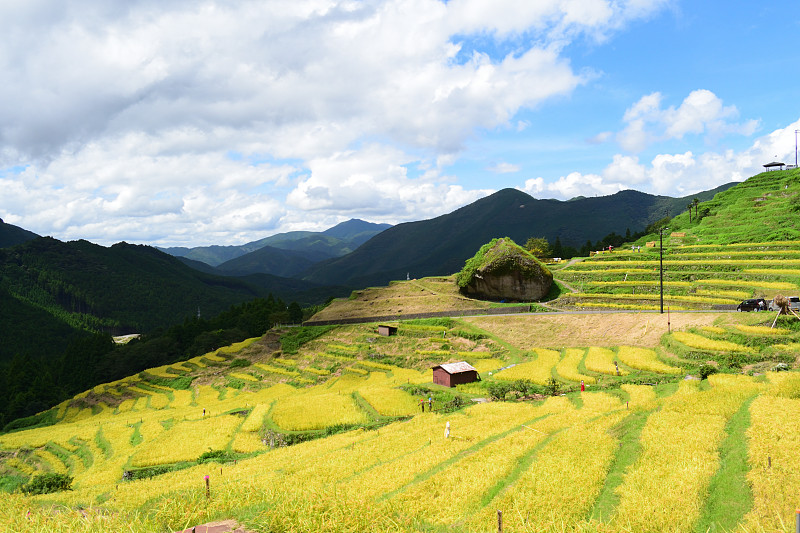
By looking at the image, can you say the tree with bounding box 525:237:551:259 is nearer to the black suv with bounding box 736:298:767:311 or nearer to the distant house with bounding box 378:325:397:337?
the distant house with bounding box 378:325:397:337

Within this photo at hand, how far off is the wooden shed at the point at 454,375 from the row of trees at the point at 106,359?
7477cm

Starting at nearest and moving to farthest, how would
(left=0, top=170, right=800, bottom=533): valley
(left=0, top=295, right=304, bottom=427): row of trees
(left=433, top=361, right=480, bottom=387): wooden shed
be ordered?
1. (left=0, top=170, right=800, bottom=533): valley
2. (left=433, top=361, right=480, bottom=387): wooden shed
3. (left=0, top=295, right=304, bottom=427): row of trees

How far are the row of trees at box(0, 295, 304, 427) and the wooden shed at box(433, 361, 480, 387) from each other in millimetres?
74766

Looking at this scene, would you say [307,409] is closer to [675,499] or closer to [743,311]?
[675,499]

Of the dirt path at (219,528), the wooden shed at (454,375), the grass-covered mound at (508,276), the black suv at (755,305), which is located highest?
the grass-covered mound at (508,276)

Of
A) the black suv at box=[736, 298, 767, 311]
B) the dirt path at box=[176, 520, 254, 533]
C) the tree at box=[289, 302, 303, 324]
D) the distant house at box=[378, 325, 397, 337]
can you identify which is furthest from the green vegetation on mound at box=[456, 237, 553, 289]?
the dirt path at box=[176, 520, 254, 533]

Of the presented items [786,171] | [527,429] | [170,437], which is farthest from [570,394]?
[786,171]

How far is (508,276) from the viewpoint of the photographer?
79.8 m

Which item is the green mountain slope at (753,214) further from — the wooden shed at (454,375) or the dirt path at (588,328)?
the wooden shed at (454,375)

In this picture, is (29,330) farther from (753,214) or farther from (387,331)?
(753,214)

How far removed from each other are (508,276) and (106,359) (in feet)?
367

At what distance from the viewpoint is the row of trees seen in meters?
94.4

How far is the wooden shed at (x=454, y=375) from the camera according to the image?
44394 mm

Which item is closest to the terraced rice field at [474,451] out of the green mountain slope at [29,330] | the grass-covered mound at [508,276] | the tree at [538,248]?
the grass-covered mound at [508,276]
